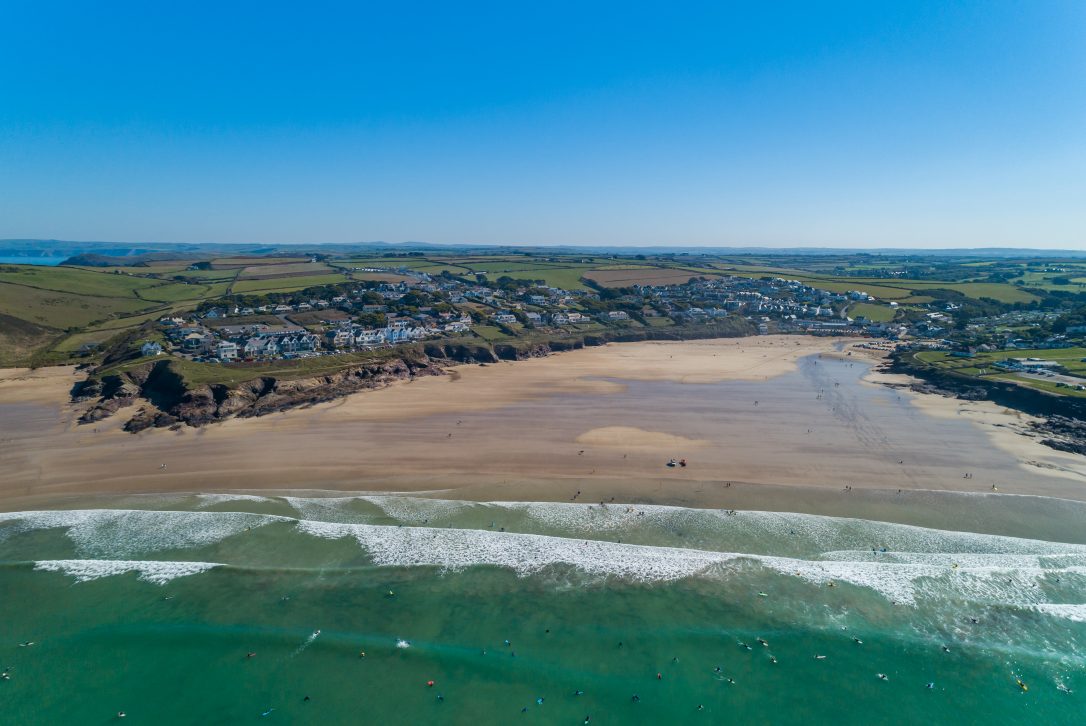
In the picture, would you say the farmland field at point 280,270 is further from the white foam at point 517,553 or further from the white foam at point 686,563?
the white foam at point 686,563

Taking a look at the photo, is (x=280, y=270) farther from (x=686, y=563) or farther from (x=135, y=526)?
(x=686, y=563)

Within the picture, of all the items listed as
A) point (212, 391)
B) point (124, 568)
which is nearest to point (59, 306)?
point (212, 391)

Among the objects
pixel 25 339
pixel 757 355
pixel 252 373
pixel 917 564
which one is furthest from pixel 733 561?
pixel 25 339

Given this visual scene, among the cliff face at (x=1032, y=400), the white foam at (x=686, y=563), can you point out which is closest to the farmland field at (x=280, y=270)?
the white foam at (x=686, y=563)

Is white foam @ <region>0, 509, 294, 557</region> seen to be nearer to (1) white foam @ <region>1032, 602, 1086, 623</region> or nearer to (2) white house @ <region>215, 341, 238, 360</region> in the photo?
(2) white house @ <region>215, 341, 238, 360</region>

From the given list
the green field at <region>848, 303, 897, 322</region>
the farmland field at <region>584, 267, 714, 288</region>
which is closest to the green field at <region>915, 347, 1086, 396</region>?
the green field at <region>848, 303, 897, 322</region>
